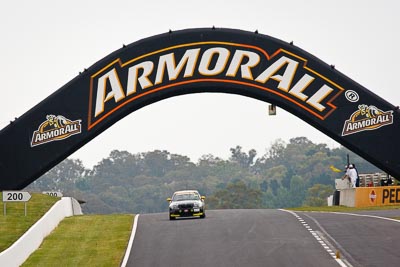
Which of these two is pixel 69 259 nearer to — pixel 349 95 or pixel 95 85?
pixel 95 85

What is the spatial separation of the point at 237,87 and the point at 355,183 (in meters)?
13.0

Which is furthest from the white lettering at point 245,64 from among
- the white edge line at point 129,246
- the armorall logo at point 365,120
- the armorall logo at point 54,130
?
the white edge line at point 129,246

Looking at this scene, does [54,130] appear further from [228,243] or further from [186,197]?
[228,243]

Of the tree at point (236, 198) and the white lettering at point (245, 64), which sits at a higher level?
the white lettering at point (245, 64)

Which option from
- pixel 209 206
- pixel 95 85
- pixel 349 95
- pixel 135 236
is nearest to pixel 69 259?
pixel 135 236

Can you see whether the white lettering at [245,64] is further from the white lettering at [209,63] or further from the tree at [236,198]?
the tree at [236,198]

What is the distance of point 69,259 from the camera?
29.6 m

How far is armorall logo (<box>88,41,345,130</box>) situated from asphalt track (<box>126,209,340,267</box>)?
5387mm

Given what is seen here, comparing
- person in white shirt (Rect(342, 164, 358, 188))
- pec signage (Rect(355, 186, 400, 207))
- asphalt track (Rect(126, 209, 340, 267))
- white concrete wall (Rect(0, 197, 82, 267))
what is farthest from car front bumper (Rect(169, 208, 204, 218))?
person in white shirt (Rect(342, 164, 358, 188))

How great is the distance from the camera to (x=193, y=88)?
4241 cm

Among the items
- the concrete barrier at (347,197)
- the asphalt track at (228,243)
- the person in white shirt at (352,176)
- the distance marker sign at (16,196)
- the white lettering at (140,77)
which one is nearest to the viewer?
the asphalt track at (228,243)

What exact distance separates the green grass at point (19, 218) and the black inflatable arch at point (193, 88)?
1.35 metres

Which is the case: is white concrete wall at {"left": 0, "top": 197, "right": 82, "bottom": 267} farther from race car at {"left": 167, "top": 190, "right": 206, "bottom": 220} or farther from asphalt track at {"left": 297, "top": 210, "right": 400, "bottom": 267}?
asphalt track at {"left": 297, "top": 210, "right": 400, "bottom": 267}

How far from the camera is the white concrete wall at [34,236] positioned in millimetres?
26644
